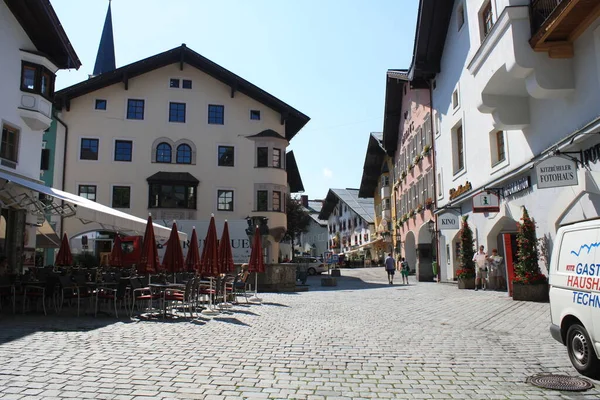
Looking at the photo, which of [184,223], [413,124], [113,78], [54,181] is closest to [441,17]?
[413,124]

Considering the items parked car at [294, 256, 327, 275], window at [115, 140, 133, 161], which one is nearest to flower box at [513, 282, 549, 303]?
window at [115, 140, 133, 161]

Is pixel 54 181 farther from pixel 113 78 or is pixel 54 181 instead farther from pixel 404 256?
pixel 404 256

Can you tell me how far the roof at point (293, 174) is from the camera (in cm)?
4572

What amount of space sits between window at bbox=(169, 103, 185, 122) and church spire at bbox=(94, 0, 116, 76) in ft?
63.0

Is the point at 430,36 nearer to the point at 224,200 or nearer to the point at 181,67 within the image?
the point at 224,200

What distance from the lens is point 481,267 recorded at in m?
18.6

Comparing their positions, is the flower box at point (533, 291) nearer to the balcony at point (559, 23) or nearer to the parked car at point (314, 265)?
the balcony at point (559, 23)

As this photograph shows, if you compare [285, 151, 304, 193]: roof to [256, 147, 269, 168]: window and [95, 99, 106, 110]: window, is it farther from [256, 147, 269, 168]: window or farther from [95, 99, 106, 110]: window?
[95, 99, 106, 110]: window

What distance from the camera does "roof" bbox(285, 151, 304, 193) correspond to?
4572cm

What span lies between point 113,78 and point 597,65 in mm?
30021

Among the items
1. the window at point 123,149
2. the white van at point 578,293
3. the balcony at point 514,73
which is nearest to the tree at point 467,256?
the balcony at point 514,73

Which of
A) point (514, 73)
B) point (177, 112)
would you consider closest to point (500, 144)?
point (514, 73)

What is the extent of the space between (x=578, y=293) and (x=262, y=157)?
29863 millimetres

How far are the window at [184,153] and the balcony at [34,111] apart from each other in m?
14.7
